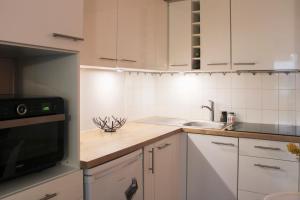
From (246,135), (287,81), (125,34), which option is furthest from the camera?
(287,81)

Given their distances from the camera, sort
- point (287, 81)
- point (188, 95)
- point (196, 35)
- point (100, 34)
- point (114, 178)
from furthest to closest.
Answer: point (188, 95) < point (196, 35) < point (287, 81) < point (100, 34) < point (114, 178)

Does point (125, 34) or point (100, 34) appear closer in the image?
point (100, 34)

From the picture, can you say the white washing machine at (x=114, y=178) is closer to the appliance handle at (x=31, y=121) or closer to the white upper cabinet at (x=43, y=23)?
the appliance handle at (x=31, y=121)

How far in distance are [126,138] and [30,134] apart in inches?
32.9

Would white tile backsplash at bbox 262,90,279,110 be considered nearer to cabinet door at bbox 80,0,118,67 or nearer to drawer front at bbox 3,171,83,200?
cabinet door at bbox 80,0,118,67

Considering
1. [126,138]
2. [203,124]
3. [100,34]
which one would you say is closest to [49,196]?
[126,138]

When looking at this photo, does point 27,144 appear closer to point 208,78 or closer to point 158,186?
point 158,186

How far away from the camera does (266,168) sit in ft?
6.82

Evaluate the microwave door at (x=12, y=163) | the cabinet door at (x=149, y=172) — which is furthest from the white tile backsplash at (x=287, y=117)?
the microwave door at (x=12, y=163)

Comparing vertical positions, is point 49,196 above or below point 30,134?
below

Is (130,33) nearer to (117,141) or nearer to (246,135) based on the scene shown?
(117,141)

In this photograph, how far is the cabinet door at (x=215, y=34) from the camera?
2.39 m

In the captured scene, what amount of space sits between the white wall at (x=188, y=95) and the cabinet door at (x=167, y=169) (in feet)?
2.01

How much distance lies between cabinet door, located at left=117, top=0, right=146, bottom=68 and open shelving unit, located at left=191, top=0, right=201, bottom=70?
23.4 inches
